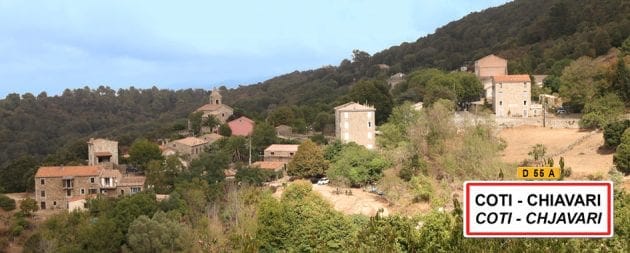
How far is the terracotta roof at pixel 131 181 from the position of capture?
1478 inches

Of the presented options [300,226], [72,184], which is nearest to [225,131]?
[72,184]

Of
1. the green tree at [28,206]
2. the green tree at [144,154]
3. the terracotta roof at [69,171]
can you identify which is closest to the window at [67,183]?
the terracotta roof at [69,171]

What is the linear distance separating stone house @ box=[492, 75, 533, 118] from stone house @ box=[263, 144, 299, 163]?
12.6 meters

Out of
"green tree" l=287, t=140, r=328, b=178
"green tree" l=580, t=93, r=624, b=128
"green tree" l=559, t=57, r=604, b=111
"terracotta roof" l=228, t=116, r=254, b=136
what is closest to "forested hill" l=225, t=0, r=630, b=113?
"terracotta roof" l=228, t=116, r=254, b=136

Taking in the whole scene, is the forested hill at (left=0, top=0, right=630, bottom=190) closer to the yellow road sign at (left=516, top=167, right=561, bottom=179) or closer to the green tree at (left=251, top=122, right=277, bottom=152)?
the green tree at (left=251, top=122, right=277, bottom=152)

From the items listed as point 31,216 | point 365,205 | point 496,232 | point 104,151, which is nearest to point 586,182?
point 496,232

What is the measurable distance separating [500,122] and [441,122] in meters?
8.11

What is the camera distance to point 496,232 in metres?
2.80

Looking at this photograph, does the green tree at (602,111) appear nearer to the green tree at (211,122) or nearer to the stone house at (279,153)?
the stone house at (279,153)

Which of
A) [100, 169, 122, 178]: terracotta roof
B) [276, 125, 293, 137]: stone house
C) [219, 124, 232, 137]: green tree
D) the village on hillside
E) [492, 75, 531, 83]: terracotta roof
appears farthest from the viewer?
[219, 124, 232, 137]: green tree

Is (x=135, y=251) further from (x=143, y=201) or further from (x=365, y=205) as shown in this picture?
(x=365, y=205)

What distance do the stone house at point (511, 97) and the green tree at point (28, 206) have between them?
1073 inches

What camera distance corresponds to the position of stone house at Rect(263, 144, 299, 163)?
4000 centimetres

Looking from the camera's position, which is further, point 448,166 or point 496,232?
point 448,166
